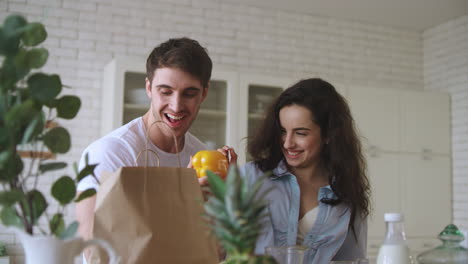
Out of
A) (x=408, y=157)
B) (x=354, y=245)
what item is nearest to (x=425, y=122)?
(x=408, y=157)

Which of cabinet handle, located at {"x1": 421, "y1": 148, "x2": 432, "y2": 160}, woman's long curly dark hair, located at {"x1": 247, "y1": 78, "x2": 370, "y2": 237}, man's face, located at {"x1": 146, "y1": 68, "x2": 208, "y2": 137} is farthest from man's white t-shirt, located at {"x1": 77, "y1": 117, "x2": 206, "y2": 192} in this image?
cabinet handle, located at {"x1": 421, "y1": 148, "x2": 432, "y2": 160}

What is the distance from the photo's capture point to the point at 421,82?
211 inches

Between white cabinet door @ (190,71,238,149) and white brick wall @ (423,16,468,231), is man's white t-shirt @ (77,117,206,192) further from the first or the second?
white brick wall @ (423,16,468,231)

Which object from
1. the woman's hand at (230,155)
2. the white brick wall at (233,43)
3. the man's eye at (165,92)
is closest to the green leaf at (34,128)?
the woman's hand at (230,155)

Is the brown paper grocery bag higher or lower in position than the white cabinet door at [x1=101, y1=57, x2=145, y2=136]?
lower

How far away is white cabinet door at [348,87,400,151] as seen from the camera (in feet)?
14.9

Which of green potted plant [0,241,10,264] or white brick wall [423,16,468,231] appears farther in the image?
white brick wall [423,16,468,231]

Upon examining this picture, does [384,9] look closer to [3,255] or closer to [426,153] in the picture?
[426,153]

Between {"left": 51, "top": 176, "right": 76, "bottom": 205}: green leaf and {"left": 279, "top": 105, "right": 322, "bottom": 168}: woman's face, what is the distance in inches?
47.3

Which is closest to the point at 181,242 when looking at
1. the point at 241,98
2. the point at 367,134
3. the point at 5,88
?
the point at 5,88

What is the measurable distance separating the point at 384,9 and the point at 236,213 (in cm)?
444

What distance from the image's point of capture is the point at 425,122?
480 cm

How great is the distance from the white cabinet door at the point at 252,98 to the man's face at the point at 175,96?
2.08 metres

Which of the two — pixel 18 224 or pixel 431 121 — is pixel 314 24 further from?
pixel 18 224
